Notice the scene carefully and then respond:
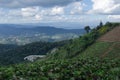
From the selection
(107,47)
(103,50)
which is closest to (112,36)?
(107,47)

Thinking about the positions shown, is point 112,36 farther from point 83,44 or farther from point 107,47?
point 107,47

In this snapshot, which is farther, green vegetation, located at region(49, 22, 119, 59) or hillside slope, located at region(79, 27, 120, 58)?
green vegetation, located at region(49, 22, 119, 59)

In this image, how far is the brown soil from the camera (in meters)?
121

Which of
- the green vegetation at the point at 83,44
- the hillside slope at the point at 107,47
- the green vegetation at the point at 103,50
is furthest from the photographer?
the green vegetation at the point at 83,44

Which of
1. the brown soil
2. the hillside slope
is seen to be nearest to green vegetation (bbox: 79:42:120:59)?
the hillside slope

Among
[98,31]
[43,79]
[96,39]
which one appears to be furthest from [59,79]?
[98,31]

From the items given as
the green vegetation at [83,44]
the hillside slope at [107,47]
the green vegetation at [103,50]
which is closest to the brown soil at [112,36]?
the hillside slope at [107,47]

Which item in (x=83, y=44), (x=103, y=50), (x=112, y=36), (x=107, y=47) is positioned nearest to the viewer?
(x=103, y=50)

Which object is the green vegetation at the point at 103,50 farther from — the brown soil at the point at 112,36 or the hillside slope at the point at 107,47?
the brown soil at the point at 112,36

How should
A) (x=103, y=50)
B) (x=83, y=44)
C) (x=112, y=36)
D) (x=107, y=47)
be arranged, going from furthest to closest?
(x=83, y=44), (x=112, y=36), (x=107, y=47), (x=103, y=50)

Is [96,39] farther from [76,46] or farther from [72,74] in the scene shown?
[72,74]

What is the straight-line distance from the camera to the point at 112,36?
411 feet

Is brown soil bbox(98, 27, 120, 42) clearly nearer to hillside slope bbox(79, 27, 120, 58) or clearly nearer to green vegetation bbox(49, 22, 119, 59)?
hillside slope bbox(79, 27, 120, 58)

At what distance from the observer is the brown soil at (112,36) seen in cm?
12112
